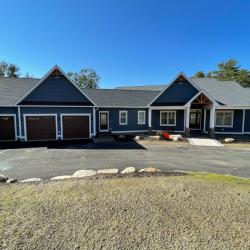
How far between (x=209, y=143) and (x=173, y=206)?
497 inches

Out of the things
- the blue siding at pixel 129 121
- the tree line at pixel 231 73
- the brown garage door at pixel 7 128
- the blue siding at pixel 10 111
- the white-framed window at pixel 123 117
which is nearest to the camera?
the blue siding at pixel 10 111

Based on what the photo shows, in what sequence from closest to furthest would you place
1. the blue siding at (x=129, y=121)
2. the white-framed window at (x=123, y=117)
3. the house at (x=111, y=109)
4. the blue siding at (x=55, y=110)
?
the blue siding at (x=55, y=110), the house at (x=111, y=109), the blue siding at (x=129, y=121), the white-framed window at (x=123, y=117)

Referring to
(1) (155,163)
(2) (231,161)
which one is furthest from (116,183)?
(2) (231,161)

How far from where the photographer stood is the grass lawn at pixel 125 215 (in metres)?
3.30

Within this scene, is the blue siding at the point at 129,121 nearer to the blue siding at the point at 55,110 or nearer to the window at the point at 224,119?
the blue siding at the point at 55,110

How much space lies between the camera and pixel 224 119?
65.1 feet

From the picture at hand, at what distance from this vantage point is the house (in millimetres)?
15969

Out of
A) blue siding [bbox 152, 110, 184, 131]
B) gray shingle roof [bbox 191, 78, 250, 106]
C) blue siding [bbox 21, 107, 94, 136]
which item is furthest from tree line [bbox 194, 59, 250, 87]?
blue siding [bbox 21, 107, 94, 136]

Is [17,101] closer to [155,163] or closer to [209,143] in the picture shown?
[155,163]

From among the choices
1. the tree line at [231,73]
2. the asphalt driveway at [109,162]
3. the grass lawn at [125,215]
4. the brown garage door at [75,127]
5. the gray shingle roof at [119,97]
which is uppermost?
the tree line at [231,73]

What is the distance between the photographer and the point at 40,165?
922cm

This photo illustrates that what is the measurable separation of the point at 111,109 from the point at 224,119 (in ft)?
40.5

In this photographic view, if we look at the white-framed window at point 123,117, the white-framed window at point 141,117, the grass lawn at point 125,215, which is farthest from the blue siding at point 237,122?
the grass lawn at point 125,215

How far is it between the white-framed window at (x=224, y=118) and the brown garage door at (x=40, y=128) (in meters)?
16.9
